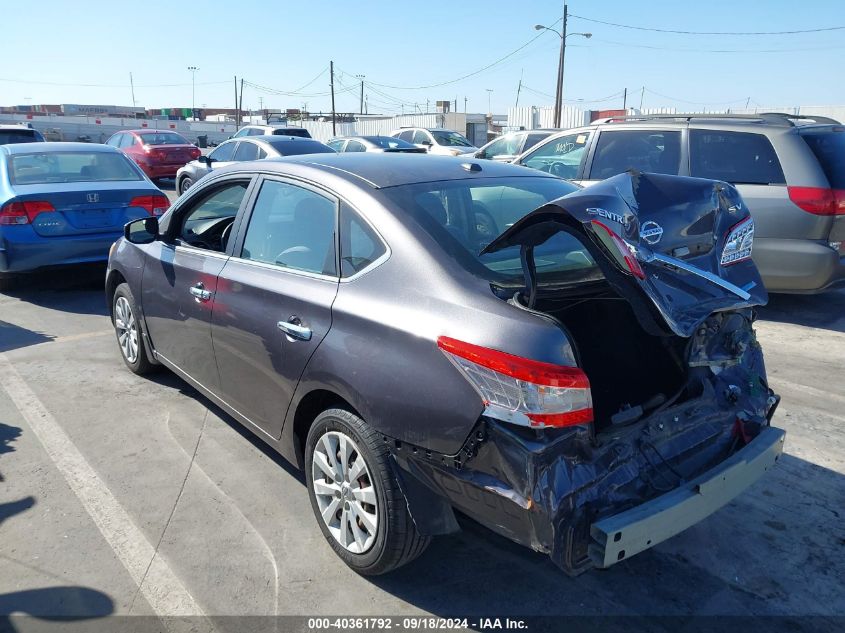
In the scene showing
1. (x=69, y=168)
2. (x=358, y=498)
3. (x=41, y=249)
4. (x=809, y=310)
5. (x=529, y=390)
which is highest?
(x=69, y=168)

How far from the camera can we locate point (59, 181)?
7.69 meters

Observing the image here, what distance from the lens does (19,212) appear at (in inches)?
279

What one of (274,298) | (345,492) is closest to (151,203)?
(274,298)

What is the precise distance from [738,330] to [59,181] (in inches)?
291

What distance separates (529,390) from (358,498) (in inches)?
39.1

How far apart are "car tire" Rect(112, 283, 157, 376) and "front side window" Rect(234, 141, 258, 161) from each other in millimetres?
7737

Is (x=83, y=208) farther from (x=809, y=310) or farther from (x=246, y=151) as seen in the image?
(x=809, y=310)

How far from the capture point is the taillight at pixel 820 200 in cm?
602

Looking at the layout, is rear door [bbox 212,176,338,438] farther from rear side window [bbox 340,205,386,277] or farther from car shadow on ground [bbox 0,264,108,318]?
car shadow on ground [bbox 0,264,108,318]

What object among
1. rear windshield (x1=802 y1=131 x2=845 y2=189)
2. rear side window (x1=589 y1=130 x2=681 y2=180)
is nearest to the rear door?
rear side window (x1=589 y1=130 x2=681 y2=180)

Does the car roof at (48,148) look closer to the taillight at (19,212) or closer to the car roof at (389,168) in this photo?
the taillight at (19,212)

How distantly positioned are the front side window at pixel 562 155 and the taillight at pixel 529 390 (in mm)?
5749

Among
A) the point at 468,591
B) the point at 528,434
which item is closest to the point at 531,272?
the point at 528,434

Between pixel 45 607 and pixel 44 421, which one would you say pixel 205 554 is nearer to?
pixel 45 607
